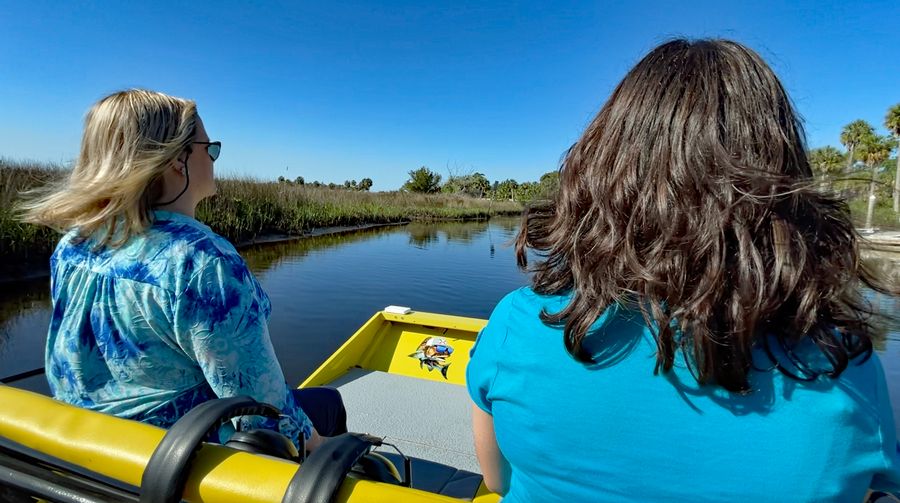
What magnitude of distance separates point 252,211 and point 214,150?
1430cm

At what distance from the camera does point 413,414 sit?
3158mm

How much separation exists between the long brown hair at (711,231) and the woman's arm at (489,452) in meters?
0.25

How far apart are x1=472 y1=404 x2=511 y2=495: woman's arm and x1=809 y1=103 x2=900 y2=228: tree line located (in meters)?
0.67

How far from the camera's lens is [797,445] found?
62 centimetres

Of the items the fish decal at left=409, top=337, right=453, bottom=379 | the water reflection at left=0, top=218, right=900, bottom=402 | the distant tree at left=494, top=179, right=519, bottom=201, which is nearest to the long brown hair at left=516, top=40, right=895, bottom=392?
the water reflection at left=0, top=218, right=900, bottom=402

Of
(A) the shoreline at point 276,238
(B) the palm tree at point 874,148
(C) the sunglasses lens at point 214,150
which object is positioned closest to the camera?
(C) the sunglasses lens at point 214,150

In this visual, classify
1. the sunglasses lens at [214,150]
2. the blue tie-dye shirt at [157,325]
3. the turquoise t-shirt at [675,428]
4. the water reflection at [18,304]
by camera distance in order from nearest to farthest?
the turquoise t-shirt at [675,428]
the blue tie-dye shirt at [157,325]
the sunglasses lens at [214,150]
the water reflection at [18,304]

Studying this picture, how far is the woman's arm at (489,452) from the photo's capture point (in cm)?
88

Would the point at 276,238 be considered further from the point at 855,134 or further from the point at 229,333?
the point at 855,134

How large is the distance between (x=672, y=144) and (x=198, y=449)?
0.87 meters

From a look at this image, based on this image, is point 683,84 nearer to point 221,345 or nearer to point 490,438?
point 490,438

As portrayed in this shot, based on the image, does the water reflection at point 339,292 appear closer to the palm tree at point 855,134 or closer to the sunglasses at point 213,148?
the sunglasses at point 213,148

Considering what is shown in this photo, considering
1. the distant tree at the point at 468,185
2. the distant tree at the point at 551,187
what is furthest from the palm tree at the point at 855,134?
the distant tree at the point at 551,187

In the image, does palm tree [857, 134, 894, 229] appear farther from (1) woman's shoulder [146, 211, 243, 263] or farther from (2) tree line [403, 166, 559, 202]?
(1) woman's shoulder [146, 211, 243, 263]
